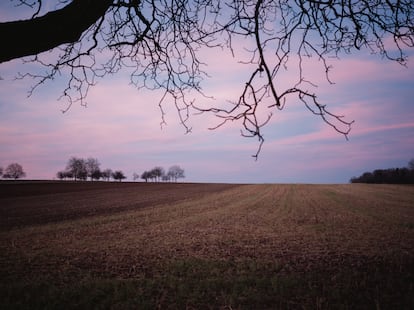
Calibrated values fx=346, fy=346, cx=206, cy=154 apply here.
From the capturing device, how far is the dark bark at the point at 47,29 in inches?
101

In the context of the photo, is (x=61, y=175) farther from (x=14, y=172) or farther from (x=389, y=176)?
(x=389, y=176)

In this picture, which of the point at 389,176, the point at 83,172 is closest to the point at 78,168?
the point at 83,172

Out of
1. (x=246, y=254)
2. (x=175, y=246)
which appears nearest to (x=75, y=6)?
(x=246, y=254)

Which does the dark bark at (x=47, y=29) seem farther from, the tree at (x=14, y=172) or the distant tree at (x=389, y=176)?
the tree at (x=14, y=172)

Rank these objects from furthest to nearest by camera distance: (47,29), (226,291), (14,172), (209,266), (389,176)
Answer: (14,172) → (389,176) → (209,266) → (226,291) → (47,29)

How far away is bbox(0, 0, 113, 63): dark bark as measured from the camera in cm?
256

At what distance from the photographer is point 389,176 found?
339 feet

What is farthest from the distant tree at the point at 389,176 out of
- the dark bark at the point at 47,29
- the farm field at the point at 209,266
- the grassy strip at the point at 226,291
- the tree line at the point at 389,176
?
the dark bark at the point at 47,29

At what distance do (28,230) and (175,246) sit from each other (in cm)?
946

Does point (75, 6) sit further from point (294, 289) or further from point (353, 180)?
point (353, 180)

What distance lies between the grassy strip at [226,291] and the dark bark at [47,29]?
5.36 meters

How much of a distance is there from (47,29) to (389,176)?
378 ft

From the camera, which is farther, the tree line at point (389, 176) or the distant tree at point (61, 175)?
the distant tree at point (61, 175)

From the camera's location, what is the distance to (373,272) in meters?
8.94
